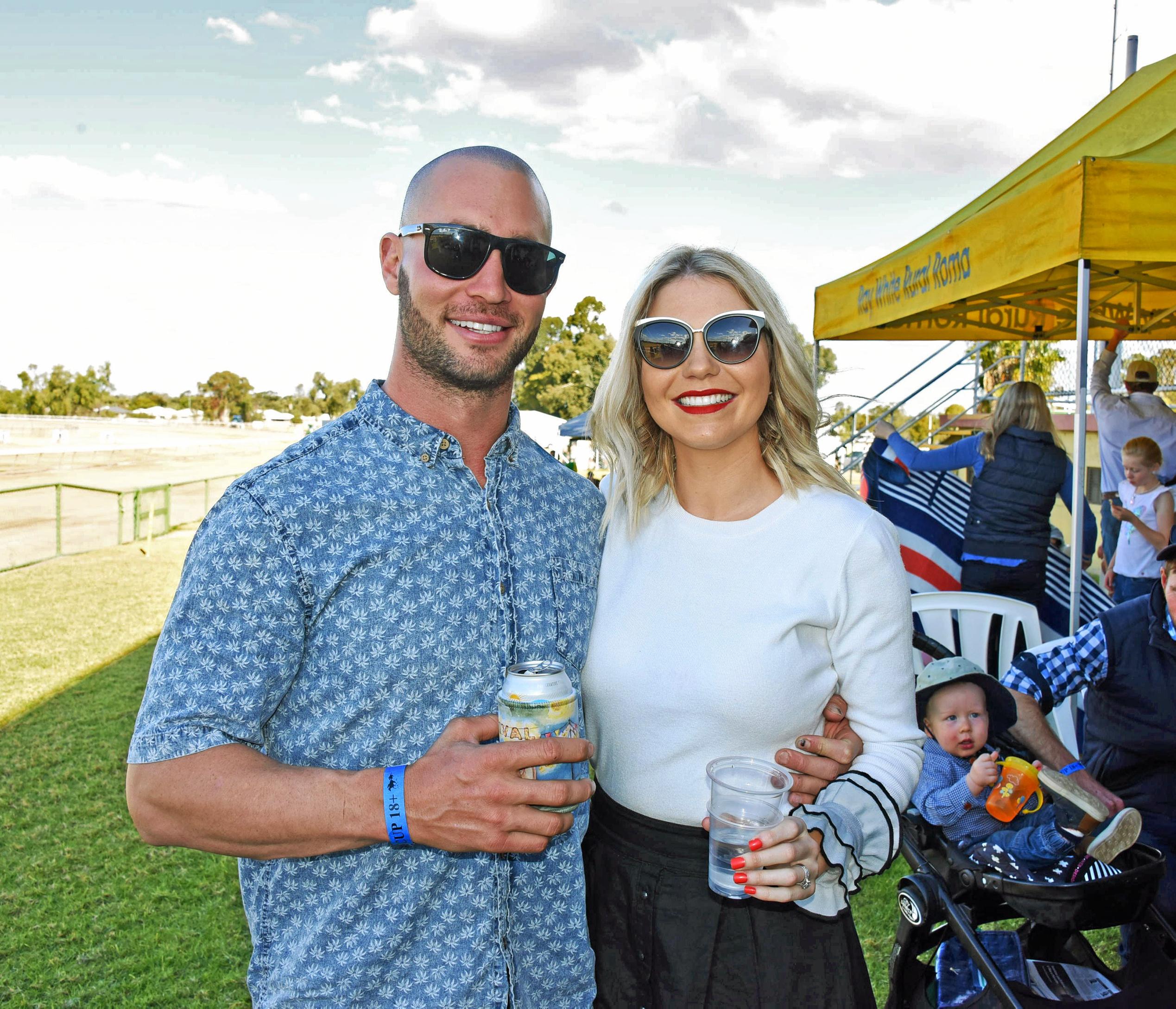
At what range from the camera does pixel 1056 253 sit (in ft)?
12.6

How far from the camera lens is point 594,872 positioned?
190 cm

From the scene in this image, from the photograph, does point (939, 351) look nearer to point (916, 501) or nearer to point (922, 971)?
point (916, 501)

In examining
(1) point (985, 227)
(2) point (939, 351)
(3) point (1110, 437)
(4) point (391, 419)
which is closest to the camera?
(4) point (391, 419)

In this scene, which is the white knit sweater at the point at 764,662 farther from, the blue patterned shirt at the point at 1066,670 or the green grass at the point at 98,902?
the green grass at the point at 98,902

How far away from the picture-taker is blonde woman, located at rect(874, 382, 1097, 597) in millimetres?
5270

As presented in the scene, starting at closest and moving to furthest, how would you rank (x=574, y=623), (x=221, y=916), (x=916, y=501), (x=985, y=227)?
(x=574, y=623)
(x=221, y=916)
(x=985, y=227)
(x=916, y=501)

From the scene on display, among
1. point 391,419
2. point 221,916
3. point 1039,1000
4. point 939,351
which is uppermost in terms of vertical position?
point 939,351

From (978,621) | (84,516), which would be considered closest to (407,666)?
(978,621)

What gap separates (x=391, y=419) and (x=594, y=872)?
1113 mm

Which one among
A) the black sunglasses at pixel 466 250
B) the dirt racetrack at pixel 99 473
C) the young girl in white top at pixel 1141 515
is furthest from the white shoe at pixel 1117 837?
the dirt racetrack at pixel 99 473

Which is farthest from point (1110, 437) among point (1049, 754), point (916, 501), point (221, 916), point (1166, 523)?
point (221, 916)

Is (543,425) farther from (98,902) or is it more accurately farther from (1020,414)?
(98,902)

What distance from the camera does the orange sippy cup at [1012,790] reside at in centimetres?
221

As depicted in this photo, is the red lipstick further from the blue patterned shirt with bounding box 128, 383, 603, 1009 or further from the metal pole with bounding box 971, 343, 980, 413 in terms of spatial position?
the metal pole with bounding box 971, 343, 980, 413
